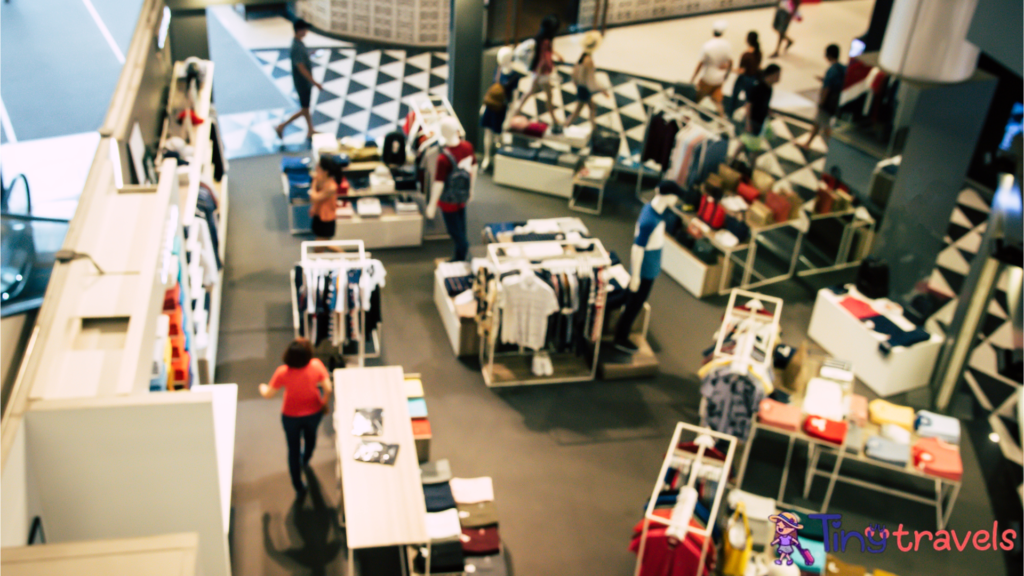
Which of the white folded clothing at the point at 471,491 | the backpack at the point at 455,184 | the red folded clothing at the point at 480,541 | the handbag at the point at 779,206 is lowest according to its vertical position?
the red folded clothing at the point at 480,541

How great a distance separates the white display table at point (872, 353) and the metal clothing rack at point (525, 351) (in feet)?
7.39

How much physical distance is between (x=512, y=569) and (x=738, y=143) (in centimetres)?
600

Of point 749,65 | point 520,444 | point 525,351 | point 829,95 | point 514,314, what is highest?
point 749,65

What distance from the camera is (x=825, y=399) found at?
22.6 feet

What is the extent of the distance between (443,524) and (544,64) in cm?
693

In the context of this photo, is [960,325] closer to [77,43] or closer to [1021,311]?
[1021,311]

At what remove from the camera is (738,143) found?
10.2 metres

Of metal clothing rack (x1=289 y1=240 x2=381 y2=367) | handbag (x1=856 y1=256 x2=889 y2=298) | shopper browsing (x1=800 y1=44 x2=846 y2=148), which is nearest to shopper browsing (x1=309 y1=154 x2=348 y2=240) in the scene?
metal clothing rack (x1=289 y1=240 x2=381 y2=367)

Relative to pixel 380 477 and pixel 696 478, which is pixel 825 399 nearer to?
pixel 696 478

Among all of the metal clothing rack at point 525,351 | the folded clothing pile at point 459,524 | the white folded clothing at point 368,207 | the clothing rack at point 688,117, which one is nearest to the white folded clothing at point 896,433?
the metal clothing rack at point 525,351

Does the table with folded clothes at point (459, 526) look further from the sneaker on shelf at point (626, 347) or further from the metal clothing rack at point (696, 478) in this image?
the sneaker on shelf at point (626, 347)

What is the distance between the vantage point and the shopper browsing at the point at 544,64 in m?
10.8

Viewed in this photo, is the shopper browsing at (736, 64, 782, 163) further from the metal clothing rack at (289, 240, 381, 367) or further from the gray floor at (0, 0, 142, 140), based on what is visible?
the gray floor at (0, 0, 142, 140)

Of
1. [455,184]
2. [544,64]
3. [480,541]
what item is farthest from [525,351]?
[544,64]
